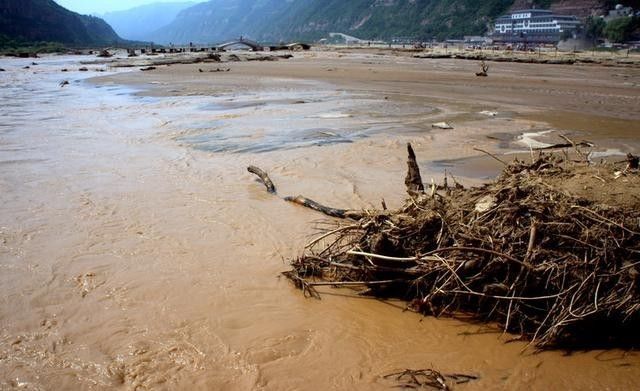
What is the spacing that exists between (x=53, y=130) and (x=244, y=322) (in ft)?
32.5

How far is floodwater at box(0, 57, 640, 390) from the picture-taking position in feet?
10.7

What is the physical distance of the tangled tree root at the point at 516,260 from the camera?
10.9 ft

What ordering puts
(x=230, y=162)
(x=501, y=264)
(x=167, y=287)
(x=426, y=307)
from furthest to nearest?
(x=230, y=162)
(x=167, y=287)
(x=426, y=307)
(x=501, y=264)

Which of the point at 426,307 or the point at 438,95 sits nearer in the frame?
the point at 426,307

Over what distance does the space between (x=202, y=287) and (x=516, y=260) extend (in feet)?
8.78

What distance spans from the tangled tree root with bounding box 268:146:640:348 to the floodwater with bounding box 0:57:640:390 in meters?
0.19

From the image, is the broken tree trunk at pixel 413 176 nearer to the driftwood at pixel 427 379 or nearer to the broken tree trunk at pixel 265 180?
the broken tree trunk at pixel 265 180

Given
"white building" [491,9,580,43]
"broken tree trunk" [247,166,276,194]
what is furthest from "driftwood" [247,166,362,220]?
"white building" [491,9,580,43]

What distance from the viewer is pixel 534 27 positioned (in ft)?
284

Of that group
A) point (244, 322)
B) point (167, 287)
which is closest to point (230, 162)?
point (167, 287)

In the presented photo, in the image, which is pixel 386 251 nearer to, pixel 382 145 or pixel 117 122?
pixel 382 145

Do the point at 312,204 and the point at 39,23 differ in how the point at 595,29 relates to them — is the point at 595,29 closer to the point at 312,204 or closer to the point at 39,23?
the point at 312,204

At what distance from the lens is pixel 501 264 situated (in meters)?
3.55

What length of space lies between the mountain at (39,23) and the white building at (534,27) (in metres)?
91.0
